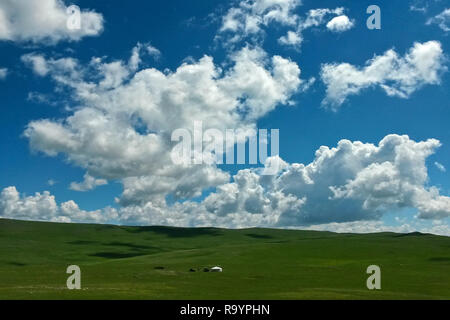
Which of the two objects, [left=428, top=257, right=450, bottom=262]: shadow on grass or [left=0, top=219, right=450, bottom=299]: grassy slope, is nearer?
[left=0, top=219, right=450, bottom=299]: grassy slope

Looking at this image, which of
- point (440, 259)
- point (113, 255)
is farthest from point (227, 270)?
point (113, 255)

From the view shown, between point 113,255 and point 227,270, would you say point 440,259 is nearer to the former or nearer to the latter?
point 227,270

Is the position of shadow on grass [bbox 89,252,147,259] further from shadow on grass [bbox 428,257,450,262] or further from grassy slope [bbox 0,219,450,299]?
shadow on grass [bbox 428,257,450,262]

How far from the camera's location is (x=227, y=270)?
3558 inches

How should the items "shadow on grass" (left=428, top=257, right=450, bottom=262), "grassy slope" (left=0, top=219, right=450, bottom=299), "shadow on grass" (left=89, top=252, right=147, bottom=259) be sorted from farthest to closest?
"shadow on grass" (left=89, top=252, right=147, bottom=259)
"shadow on grass" (left=428, top=257, right=450, bottom=262)
"grassy slope" (left=0, top=219, right=450, bottom=299)

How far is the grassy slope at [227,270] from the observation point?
161 ft

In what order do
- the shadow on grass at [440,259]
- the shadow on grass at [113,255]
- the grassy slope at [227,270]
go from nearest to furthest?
the grassy slope at [227,270]
the shadow on grass at [440,259]
the shadow on grass at [113,255]

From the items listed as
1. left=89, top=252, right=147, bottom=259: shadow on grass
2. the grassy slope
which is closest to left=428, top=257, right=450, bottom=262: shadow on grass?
the grassy slope

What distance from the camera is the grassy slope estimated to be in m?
49.1

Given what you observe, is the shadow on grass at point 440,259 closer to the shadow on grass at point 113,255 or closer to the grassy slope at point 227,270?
the grassy slope at point 227,270

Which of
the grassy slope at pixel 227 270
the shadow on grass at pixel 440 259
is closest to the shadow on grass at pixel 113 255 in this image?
the grassy slope at pixel 227 270
